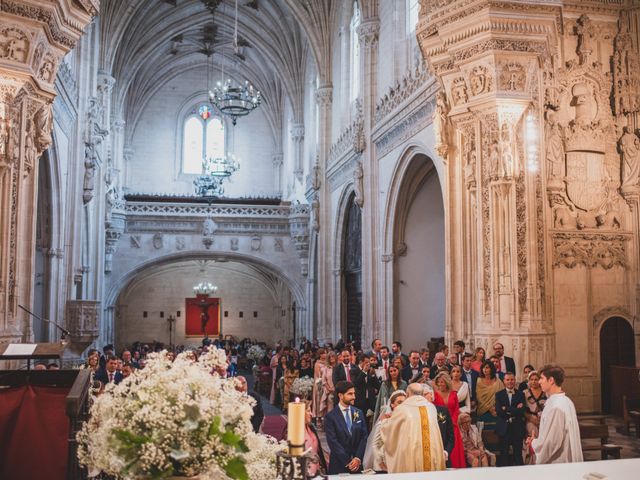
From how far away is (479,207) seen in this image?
12.3 m

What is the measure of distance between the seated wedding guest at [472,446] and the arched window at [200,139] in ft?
101

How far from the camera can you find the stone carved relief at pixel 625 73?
1309 cm

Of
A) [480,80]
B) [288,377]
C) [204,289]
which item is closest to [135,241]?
[204,289]

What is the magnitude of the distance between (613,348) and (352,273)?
36.9 ft

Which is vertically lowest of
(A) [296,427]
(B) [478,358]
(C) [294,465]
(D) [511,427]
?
(D) [511,427]

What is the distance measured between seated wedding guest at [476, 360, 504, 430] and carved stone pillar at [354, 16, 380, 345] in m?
9.85

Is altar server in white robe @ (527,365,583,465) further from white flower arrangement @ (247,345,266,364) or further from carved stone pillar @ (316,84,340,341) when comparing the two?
white flower arrangement @ (247,345,266,364)

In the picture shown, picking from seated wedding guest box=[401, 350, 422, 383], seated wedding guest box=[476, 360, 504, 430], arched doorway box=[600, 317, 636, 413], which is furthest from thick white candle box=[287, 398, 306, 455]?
arched doorway box=[600, 317, 636, 413]

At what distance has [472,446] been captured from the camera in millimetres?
8031

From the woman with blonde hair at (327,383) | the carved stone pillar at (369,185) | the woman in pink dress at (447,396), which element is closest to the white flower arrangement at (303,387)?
the woman with blonde hair at (327,383)

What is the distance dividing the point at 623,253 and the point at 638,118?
7.91 feet

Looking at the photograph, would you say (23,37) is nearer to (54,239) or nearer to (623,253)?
(54,239)

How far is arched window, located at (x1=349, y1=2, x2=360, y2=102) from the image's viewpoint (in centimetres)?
2242

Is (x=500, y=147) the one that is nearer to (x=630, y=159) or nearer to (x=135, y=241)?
(x=630, y=159)
